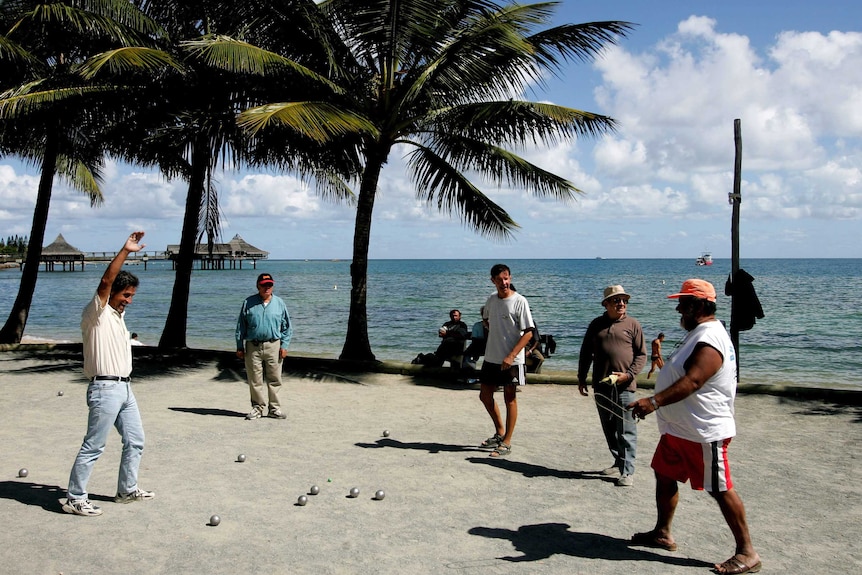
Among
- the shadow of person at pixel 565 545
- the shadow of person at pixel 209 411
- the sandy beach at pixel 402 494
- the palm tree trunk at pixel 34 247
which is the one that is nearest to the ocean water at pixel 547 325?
the sandy beach at pixel 402 494

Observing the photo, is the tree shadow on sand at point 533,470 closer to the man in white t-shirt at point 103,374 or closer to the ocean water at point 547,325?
the man in white t-shirt at point 103,374

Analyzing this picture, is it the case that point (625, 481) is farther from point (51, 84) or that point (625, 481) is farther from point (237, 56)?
point (51, 84)

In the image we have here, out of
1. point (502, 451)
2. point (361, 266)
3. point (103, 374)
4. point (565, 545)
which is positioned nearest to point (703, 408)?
point (565, 545)

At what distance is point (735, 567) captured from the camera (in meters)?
4.61

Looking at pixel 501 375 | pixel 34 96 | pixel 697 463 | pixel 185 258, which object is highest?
pixel 34 96

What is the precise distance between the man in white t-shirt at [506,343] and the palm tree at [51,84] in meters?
9.01

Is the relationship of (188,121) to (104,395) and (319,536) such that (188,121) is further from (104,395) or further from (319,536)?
(319,536)

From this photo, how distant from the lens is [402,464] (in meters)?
7.28

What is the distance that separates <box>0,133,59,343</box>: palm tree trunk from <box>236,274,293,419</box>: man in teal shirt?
383 inches

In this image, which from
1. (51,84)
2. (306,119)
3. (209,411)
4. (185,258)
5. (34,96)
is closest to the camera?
(209,411)

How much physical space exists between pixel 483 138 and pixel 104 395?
369 inches

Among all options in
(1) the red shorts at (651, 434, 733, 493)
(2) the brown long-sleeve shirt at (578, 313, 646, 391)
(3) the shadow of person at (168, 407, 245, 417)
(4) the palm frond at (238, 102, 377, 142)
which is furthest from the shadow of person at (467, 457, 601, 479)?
(4) the palm frond at (238, 102, 377, 142)

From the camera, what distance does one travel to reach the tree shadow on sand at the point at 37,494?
5863 mm

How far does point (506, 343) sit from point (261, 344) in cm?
341
